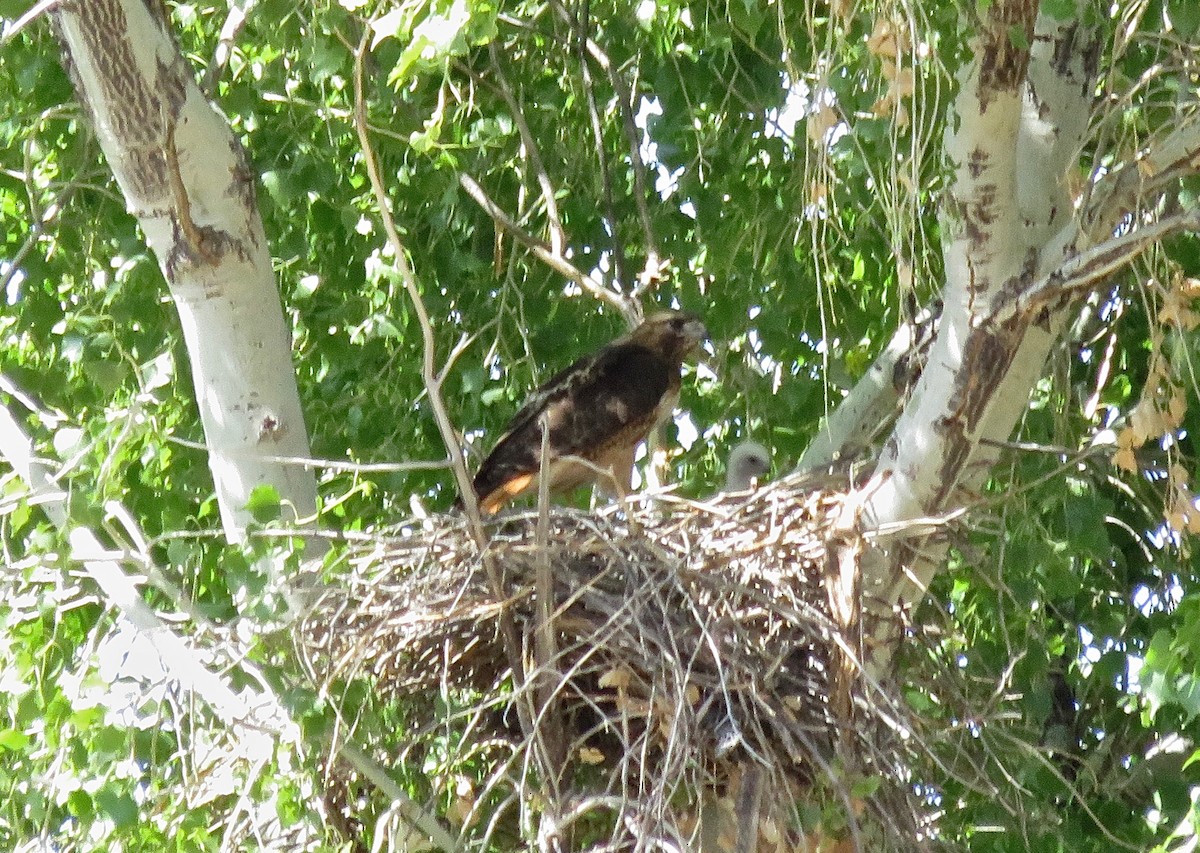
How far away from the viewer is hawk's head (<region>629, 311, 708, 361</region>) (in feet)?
16.3

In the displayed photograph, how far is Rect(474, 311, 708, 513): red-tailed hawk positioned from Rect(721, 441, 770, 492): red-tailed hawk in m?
0.43

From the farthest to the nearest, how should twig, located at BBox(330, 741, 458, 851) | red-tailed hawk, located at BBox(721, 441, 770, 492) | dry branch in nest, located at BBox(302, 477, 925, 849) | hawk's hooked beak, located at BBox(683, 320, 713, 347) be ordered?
hawk's hooked beak, located at BBox(683, 320, 713, 347) < red-tailed hawk, located at BBox(721, 441, 770, 492) < dry branch in nest, located at BBox(302, 477, 925, 849) < twig, located at BBox(330, 741, 458, 851)

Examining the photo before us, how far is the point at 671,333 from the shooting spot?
5020mm

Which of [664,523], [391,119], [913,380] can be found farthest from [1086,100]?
[391,119]

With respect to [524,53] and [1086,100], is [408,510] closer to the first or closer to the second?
[524,53]

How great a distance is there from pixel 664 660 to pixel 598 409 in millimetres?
1710

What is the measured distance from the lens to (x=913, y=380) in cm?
372

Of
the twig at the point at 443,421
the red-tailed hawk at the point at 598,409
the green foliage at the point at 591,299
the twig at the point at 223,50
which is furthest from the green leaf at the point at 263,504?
the red-tailed hawk at the point at 598,409

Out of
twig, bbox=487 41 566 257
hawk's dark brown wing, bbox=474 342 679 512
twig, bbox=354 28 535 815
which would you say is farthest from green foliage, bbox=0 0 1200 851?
twig, bbox=354 28 535 815

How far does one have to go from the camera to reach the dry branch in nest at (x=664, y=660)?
3.20 metres

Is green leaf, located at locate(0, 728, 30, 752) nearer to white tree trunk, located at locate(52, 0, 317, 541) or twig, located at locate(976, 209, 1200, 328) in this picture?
white tree trunk, located at locate(52, 0, 317, 541)

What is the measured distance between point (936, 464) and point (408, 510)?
2071 millimetres

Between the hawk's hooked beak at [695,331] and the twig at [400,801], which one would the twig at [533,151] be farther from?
the twig at [400,801]

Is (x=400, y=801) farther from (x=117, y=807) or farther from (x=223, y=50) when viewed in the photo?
(x=223, y=50)
